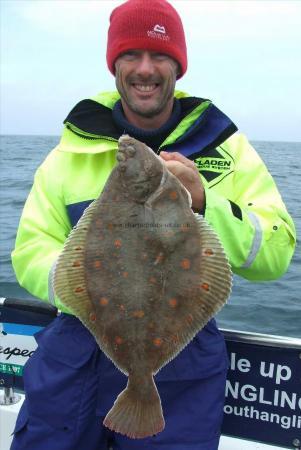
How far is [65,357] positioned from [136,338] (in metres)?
0.62

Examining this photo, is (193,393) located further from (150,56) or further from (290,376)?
(150,56)

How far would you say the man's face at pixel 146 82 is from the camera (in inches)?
111

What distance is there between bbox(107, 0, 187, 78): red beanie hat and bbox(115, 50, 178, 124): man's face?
0.18ft

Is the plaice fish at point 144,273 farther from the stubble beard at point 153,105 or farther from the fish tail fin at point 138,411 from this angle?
the stubble beard at point 153,105

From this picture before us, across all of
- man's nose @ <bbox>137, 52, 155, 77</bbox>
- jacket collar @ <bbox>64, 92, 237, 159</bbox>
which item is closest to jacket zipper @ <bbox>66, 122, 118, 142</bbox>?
jacket collar @ <bbox>64, 92, 237, 159</bbox>

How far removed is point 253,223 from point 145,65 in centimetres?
102

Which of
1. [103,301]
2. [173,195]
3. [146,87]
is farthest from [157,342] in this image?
[146,87]

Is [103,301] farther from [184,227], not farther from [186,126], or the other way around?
[186,126]

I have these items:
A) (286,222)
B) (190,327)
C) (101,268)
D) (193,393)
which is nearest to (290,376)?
(193,393)

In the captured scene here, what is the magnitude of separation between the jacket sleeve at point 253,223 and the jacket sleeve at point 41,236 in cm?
79

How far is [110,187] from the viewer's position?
2188 millimetres

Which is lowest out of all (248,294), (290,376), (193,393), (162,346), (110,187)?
(248,294)

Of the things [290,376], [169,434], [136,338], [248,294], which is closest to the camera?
[136,338]

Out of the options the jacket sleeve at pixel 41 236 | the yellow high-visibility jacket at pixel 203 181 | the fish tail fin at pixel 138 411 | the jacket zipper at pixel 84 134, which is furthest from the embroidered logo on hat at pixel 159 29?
the fish tail fin at pixel 138 411
